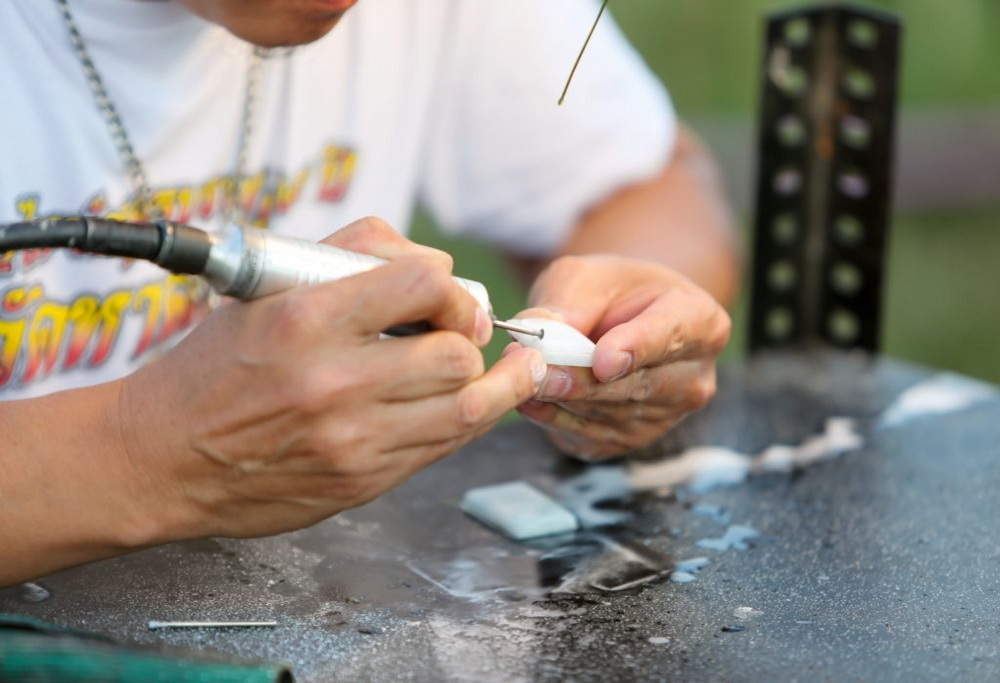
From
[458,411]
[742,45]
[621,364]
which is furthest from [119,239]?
[742,45]

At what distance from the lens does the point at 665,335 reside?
843 millimetres

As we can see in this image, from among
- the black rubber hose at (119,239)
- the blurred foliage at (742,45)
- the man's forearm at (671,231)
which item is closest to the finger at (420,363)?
the black rubber hose at (119,239)

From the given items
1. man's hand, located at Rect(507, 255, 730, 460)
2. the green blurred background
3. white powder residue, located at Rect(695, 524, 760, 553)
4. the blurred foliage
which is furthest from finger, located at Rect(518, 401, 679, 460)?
the blurred foliage

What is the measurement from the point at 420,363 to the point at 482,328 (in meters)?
0.06

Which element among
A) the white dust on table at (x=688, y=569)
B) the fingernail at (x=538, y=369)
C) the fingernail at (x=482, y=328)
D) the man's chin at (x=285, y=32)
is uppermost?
the man's chin at (x=285, y=32)

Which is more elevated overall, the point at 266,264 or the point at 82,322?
the point at 266,264

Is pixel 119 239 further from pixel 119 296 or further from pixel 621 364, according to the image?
pixel 119 296

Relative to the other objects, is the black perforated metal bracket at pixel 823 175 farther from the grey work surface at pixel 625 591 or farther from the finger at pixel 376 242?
the finger at pixel 376 242

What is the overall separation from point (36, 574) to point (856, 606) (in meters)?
0.48

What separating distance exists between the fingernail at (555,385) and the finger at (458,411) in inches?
2.8

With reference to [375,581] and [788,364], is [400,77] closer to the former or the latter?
[788,364]

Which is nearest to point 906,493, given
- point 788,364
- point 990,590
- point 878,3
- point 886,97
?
point 990,590

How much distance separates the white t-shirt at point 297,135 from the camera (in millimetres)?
988

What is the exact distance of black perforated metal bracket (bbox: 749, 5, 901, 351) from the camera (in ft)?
4.14
